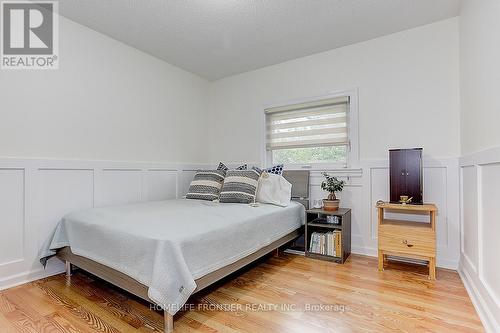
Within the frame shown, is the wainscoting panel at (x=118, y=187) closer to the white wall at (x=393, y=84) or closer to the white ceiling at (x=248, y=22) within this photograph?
the white ceiling at (x=248, y=22)

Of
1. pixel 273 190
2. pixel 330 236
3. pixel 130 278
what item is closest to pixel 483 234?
pixel 330 236

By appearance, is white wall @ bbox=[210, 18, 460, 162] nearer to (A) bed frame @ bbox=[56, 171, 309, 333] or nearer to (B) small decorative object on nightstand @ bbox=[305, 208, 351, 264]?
(B) small decorative object on nightstand @ bbox=[305, 208, 351, 264]

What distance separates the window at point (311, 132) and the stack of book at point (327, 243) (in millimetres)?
860

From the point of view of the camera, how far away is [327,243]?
2.71 metres

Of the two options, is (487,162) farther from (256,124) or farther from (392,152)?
(256,124)

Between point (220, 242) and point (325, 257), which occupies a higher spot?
point (220, 242)

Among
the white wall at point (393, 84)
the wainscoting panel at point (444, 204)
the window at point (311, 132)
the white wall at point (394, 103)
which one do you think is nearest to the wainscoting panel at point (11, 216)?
the white wall at point (393, 84)

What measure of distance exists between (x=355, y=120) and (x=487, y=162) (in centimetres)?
147

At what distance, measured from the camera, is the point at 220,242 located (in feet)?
5.95

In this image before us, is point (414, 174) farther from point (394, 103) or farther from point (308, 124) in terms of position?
point (308, 124)

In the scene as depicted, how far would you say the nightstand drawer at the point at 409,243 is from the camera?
7.23ft

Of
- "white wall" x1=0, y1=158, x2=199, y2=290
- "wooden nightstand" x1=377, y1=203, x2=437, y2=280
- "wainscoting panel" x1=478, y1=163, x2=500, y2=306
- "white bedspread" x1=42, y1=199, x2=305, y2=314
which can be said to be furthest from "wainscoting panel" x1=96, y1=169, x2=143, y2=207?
"wainscoting panel" x1=478, y1=163, x2=500, y2=306

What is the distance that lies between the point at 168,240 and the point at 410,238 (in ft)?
6.65

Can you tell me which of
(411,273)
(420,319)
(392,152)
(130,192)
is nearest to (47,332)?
(130,192)
